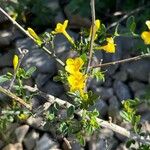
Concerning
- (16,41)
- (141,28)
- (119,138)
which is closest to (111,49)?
(119,138)

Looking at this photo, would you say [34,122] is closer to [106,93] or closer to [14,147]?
[14,147]

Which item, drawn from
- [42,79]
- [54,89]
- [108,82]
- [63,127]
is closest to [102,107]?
[108,82]

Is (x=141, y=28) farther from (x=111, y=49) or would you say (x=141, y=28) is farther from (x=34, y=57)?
(x=111, y=49)

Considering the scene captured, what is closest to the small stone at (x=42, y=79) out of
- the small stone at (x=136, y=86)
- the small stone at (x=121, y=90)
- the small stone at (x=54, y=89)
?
the small stone at (x=54, y=89)

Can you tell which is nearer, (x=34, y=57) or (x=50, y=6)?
(x=34, y=57)

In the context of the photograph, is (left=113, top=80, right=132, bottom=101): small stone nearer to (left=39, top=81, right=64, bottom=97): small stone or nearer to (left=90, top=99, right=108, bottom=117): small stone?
(left=90, top=99, right=108, bottom=117): small stone

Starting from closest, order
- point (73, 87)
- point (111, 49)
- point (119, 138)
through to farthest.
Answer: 1. point (73, 87)
2. point (111, 49)
3. point (119, 138)

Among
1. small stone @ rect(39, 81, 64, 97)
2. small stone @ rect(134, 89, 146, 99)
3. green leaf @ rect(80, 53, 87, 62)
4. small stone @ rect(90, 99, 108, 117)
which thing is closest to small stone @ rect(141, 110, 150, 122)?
small stone @ rect(134, 89, 146, 99)
